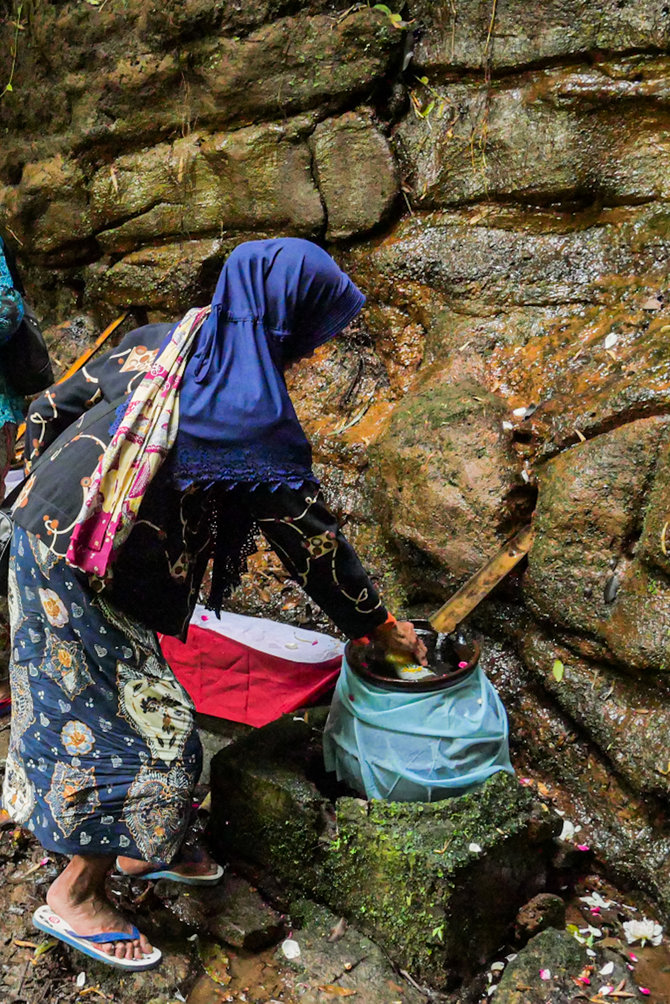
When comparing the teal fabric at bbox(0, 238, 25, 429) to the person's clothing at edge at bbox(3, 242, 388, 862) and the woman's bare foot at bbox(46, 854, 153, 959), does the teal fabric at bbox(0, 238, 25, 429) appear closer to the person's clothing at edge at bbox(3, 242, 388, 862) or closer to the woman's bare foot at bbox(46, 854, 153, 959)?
the person's clothing at edge at bbox(3, 242, 388, 862)

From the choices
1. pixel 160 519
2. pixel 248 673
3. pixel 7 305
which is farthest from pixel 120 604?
pixel 7 305

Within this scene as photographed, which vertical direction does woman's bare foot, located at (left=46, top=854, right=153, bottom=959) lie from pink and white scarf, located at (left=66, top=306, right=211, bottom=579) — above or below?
below

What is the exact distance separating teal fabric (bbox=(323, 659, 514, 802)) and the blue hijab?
98cm

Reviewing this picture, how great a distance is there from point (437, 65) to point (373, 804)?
3.77 meters

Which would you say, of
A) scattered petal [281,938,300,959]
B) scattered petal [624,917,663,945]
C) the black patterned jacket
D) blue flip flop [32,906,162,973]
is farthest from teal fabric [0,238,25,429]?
scattered petal [624,917,663,945]

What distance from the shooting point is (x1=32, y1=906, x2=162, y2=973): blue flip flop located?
8.25 ft

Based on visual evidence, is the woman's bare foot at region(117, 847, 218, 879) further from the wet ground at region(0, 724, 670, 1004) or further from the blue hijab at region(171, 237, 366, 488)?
the blue hijab at region(171, 237, 366, 488)

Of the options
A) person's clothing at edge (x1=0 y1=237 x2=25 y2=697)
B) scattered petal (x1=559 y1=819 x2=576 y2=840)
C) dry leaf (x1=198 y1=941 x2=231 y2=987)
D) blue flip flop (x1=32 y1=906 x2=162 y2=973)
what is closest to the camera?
blue flip flop (x1=32 y1=906 x2=162 y2=973)

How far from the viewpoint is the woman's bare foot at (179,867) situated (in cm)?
284

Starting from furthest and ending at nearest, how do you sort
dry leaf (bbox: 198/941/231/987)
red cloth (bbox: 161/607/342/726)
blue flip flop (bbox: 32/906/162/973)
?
1. red cloth (bbox: 161/607/342/726)
2. dry leaf (bbox: 198/941/231/987)
3. blue flip flop (bbox: 32/906/162/973)

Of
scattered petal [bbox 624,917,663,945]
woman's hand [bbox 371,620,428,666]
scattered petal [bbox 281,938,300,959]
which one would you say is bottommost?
scattered petal [bbox 624,917,663,945]

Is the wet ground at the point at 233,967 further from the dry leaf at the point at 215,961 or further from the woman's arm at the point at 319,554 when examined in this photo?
the woman's arm at the point at 319,554

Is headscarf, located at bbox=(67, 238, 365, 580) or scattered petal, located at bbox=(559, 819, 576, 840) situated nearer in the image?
headscarf, located at bbox=(67, 238, 365, 580)

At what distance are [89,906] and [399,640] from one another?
4.23 ft
